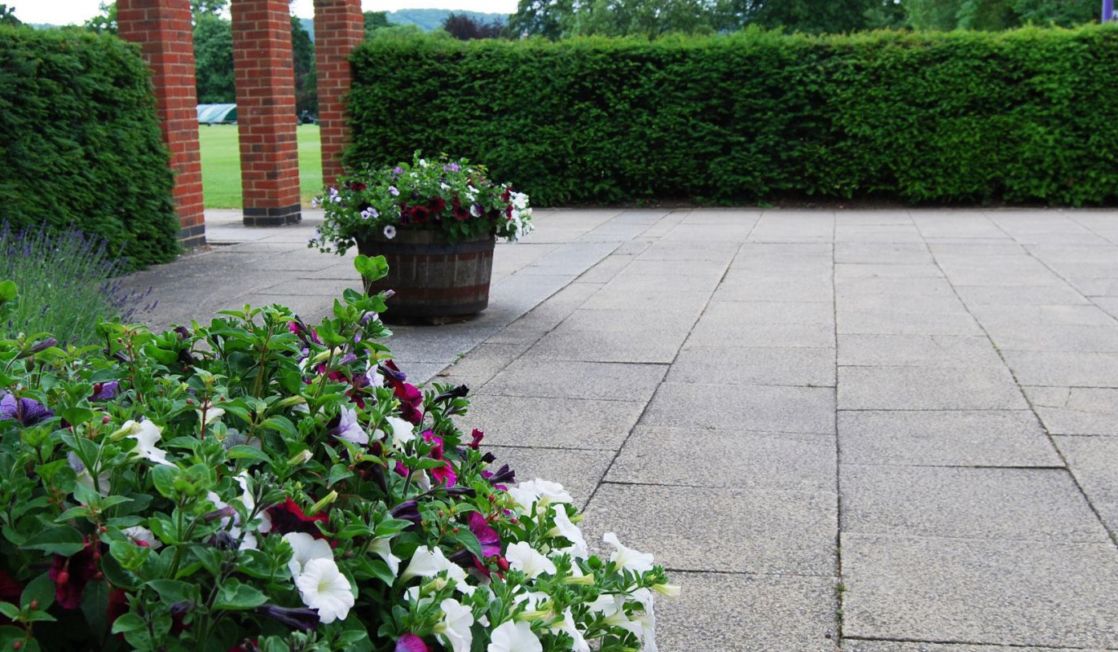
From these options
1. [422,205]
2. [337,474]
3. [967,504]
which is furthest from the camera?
[422,205]

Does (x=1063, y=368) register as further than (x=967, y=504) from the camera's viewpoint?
Yes

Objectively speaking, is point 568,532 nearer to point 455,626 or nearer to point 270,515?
point 455,626

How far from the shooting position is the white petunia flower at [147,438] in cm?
151

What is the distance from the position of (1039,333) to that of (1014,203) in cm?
871

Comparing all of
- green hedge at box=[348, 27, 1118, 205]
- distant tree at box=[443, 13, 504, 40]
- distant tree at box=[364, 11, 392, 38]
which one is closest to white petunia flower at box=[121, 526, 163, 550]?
green hedge at box=[348, 27, 1118, 205]

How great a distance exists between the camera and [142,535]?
145cm

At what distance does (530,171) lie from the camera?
619 inches

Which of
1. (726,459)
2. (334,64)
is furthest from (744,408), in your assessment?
(334,64)

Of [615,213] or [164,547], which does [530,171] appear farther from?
[164,547]

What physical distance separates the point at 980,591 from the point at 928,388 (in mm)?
2569

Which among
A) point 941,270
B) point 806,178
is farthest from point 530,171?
point 941,270

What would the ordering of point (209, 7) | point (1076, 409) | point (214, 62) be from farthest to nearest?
point (209, 7) → point (214, 62) → point (1076, 409)

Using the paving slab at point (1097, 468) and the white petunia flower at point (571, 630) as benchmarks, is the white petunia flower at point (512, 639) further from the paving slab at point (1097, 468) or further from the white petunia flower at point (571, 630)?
the paving slab at point (1097, 468)

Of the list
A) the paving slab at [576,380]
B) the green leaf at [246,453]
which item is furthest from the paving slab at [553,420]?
the green leaf at [246,453]
